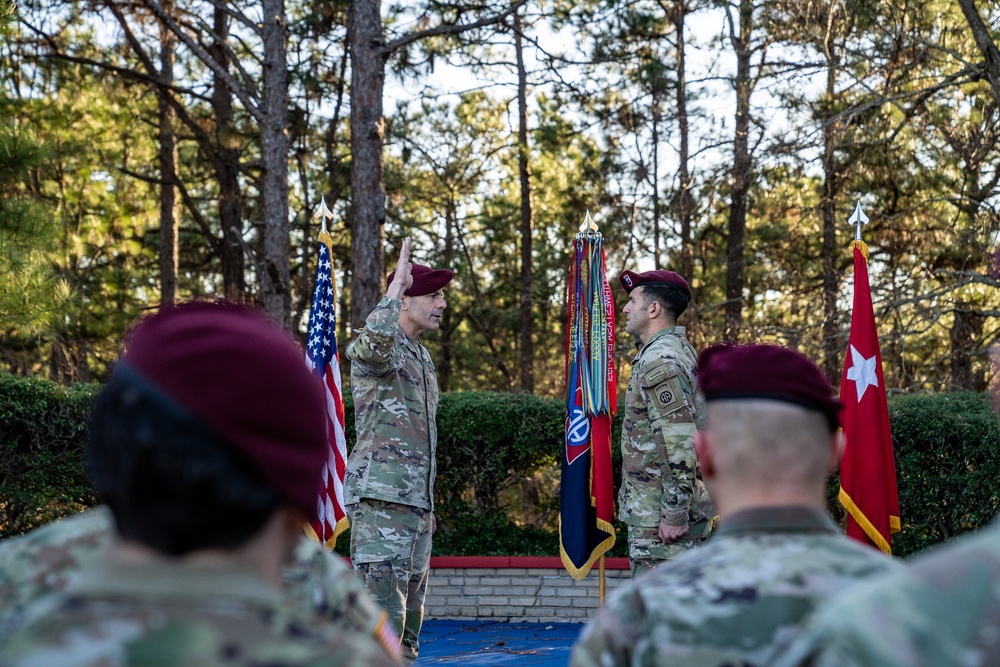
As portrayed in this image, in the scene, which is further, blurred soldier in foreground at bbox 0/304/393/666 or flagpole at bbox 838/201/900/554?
flagpole at bbox 838/201/900/554

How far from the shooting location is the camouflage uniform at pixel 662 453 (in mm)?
4973

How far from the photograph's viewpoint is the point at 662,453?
16.8ft

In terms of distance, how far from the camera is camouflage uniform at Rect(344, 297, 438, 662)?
491 centimetres

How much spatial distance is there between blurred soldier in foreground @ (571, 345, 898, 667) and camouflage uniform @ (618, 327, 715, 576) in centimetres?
303

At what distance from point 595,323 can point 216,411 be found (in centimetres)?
512

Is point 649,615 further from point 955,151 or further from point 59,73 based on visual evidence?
point 59,73

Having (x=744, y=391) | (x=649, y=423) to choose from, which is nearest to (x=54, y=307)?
(x=649, y=423)

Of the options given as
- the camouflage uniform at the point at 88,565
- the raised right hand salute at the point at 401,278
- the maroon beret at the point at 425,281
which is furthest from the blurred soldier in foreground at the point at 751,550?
the maroon beret at the point at 425,281

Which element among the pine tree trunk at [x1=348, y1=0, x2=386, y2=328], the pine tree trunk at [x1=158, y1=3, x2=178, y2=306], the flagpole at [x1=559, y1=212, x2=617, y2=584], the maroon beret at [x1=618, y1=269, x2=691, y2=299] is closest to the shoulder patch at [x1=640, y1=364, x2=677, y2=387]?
the maroon beret at [x1=618, y1=269, x2=691, y2=299]

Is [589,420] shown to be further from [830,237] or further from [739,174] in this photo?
[830,237]

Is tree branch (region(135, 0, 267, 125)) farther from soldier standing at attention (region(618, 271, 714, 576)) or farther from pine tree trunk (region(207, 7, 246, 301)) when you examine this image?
soldier standing at attention (region(618, 271, 714, 576))

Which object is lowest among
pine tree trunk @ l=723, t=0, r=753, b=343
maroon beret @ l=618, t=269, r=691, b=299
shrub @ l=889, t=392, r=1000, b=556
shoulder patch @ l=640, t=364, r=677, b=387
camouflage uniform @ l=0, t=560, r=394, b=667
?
shrub @ l=889, t=392, r=1000, b=556

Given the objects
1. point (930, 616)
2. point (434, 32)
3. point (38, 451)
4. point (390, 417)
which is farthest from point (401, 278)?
point (434, 32)

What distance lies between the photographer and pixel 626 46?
16.6 m
